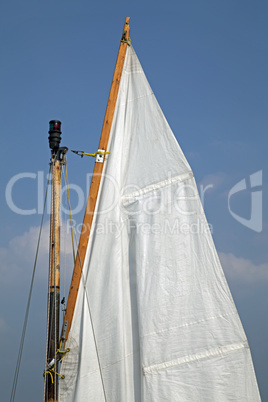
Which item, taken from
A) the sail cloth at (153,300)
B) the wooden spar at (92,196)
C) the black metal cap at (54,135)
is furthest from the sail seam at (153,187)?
the black metal cap at (54,135)

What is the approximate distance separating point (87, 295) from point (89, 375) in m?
1.13

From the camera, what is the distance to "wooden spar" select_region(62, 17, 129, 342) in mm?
7742

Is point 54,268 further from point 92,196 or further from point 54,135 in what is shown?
point 54,135

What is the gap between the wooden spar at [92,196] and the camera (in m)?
7.74

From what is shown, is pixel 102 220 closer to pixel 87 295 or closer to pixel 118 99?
pixel 87 295

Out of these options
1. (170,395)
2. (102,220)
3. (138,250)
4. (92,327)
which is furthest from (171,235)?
(170,395)

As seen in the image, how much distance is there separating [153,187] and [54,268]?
196 centimetres

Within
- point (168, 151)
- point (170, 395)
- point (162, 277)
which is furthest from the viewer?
point (168, 151)

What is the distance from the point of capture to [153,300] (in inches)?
297

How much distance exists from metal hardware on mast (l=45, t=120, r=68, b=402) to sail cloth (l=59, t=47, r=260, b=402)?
0.17 metres

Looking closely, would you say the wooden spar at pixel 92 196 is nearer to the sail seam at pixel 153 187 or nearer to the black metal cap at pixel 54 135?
the sail seam at pixel 153 187

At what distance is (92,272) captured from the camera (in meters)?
7.86

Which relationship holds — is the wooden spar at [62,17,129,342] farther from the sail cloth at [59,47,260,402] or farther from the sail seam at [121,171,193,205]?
the sail seam at [121,171,193,205]

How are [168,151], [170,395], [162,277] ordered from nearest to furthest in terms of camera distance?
1. [170,395]
2. [162,277]
3. [168,151]
